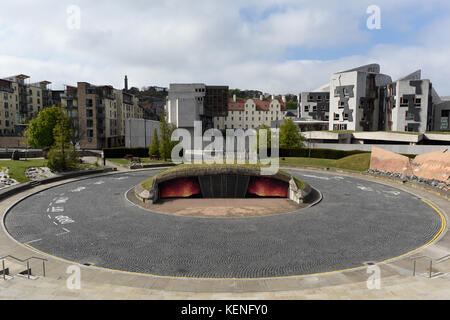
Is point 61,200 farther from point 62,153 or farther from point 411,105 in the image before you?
point 411,105

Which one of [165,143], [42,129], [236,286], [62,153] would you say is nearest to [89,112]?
[42,129]

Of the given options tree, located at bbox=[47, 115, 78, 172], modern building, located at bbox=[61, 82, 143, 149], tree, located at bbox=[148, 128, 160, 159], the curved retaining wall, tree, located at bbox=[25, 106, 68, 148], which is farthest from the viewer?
modern building, located at bbox=[61, 82, 143, 149]

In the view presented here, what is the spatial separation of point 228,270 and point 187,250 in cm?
345

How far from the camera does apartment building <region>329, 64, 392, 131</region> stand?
85.8 meters

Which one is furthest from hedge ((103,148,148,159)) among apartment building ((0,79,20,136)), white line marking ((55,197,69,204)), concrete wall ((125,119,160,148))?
apartment building ((0,79,20,136))

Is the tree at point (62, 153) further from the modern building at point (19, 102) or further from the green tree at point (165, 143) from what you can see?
the modern building at point (19, 102)

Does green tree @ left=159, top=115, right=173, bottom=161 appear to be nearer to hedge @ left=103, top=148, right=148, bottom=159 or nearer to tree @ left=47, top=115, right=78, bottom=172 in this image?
hedge @ left=103, top=148, right=148, bottom=159

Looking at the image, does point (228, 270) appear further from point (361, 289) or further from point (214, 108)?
point (214, 108)

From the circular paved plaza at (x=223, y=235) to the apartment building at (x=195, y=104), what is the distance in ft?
211

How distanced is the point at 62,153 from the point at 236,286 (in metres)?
38.5

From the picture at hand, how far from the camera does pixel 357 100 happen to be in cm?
8544

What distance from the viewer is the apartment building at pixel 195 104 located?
3622 inches

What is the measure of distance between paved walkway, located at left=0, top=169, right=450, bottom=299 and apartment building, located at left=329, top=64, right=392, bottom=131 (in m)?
77.8

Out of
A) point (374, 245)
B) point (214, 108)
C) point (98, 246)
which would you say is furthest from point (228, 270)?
point (214, 108)
